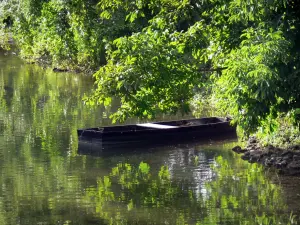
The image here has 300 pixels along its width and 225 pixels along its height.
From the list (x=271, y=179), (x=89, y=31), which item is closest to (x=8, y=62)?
(x=89, y=31)

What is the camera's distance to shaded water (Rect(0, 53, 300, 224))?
14805mm

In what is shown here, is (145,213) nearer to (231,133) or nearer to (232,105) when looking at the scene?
(232,105)

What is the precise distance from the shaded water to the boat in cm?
56

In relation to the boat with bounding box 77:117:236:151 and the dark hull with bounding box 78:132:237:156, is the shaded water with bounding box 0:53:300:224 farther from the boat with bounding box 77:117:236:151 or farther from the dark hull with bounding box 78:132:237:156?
the boat with bounding box 77:117:236:151

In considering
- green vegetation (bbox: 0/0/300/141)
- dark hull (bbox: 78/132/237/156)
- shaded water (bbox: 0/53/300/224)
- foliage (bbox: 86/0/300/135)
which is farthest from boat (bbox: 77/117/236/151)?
foliage (bbox: 86/0/300/135)

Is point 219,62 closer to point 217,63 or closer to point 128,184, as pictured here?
point 217,63

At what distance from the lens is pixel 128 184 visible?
17719mm

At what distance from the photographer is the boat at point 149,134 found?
21.9m

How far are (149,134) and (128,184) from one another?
16.0 feet

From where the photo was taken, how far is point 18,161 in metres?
19.9

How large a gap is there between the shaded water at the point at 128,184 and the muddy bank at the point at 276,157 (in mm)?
382

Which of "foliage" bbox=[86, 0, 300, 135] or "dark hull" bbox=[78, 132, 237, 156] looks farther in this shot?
"dark hull" bbox=[78, 132, 237, 156]

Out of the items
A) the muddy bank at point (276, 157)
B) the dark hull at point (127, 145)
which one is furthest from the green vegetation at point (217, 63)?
the dark hull at point (127, 145)

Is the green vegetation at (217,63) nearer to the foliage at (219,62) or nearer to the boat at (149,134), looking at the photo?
the foliage at (219,62)
